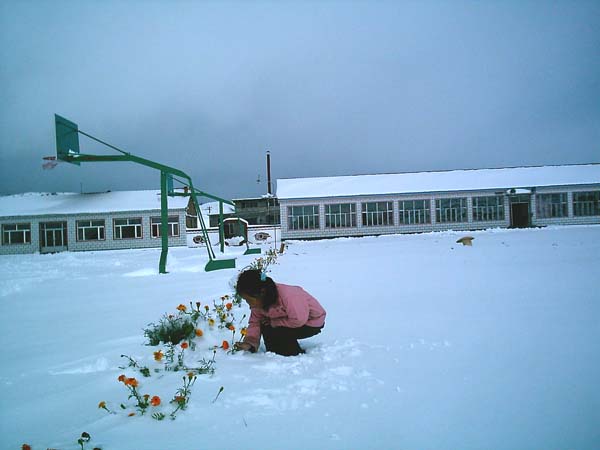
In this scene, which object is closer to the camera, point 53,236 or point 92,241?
point 92,241

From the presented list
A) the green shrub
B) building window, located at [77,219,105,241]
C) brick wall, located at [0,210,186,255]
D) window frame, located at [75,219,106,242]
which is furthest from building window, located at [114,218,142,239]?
the green shrub

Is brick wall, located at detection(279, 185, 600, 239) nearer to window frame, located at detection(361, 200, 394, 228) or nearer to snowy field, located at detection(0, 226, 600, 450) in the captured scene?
window frame, located at detection(361, 200, 394, 228)

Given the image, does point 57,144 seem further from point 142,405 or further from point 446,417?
point 446,417

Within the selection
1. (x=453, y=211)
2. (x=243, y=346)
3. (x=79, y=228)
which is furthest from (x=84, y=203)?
(x=243, y=346)

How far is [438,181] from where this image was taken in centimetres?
3028

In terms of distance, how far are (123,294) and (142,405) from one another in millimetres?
5135

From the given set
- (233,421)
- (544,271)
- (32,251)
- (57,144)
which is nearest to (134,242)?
(32,251)

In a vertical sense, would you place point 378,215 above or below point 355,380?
above

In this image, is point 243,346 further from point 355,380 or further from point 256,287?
point 355,380

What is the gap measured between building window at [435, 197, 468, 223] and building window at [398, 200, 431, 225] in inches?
35.7

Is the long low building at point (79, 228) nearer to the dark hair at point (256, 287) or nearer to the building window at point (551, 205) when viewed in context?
the dark hair at point (256, 287)

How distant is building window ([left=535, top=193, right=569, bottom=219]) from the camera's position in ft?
94.4

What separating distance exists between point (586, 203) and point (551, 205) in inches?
108

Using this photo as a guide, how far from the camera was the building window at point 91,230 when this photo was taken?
27.7m
